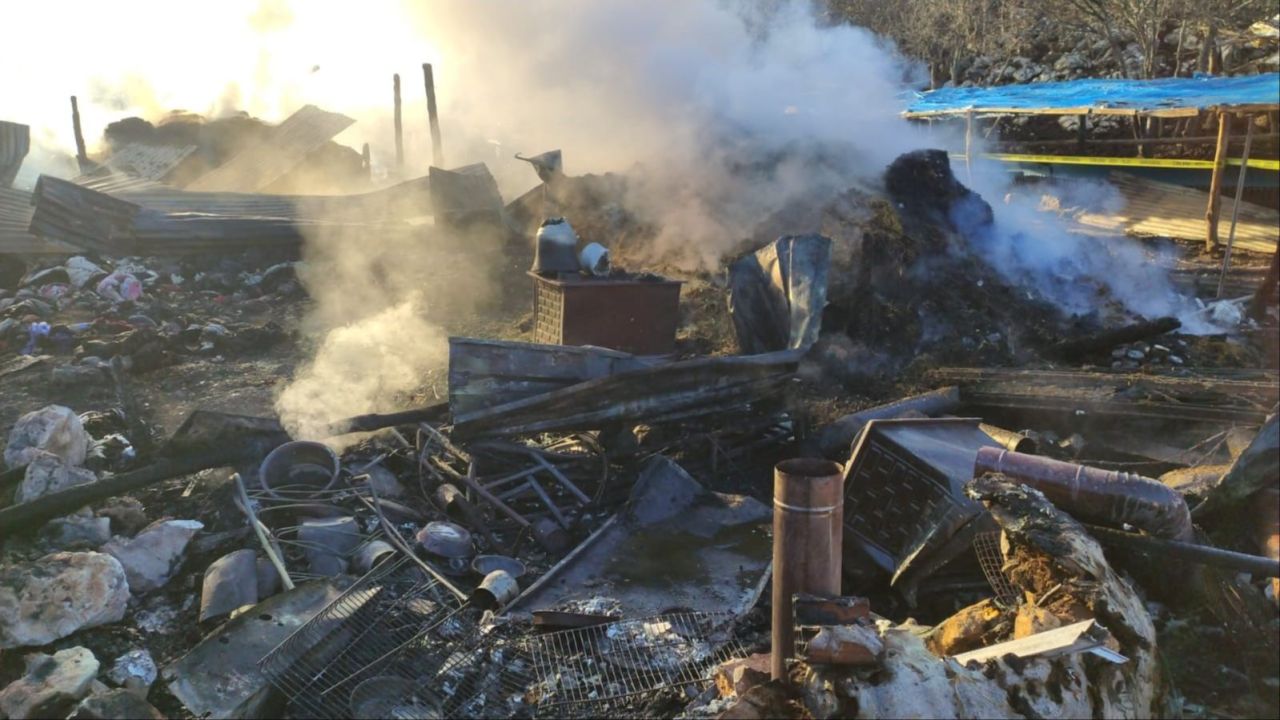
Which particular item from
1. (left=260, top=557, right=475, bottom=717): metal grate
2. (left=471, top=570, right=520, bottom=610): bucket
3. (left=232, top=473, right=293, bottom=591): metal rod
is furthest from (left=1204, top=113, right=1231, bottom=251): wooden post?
(left=232, top=473, right=293, bottom=591): metal rod

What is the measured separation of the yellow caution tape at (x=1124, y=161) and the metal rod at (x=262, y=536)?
1374 cm

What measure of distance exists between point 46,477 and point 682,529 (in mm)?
4104

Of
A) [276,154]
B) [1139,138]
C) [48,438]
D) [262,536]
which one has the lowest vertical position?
[262,536]

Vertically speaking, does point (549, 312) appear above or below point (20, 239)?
below

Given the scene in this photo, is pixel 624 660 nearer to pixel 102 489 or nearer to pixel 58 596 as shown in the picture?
pixel 58 596

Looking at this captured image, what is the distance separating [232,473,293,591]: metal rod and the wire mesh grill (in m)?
0.45

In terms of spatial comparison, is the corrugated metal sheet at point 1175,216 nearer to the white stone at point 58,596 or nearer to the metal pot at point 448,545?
the metal pot at point 448,545

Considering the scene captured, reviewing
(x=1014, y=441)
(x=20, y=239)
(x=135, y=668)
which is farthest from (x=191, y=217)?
(x=1014, y=441)

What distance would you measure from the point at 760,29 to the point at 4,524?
14027 millimetres

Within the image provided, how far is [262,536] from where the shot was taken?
15.8ft

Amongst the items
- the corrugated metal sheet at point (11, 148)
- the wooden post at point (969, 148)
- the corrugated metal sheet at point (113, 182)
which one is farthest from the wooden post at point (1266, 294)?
the corrugated metal sheet at point (11, 148)

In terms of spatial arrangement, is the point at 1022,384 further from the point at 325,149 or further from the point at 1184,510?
the point at 325,149

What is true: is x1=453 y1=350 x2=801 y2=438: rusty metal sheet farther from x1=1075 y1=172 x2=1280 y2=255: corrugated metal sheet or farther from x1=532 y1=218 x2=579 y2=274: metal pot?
x1=1075 y1=172 x2=1280 y2=255: corrugated metal sheet

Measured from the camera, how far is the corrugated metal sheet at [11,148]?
18.1 meters
